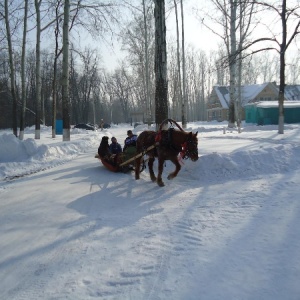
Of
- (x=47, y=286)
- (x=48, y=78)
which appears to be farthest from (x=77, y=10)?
(x=48, y=78)

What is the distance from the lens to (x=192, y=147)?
273 inches

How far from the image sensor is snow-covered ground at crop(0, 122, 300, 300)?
304cm

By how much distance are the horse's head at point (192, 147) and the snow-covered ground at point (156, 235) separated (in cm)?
73

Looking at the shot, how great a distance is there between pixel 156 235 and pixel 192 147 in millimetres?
3081

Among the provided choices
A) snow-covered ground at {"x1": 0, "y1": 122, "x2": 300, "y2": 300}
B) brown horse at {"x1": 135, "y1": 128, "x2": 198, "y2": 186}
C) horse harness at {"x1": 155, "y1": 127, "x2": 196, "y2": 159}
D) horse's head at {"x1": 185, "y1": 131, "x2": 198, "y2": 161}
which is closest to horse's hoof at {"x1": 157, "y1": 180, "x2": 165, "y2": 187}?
brown horse at {"x1": 135, "y1": 128, "x2": 198, "y2": 186}

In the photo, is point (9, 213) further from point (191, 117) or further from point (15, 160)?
point (191, 117)

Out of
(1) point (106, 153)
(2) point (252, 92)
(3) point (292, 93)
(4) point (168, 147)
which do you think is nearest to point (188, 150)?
(4) point (168, 147)

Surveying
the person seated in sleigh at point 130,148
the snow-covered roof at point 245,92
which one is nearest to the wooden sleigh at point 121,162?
the person seated in sleigh at point 130,148

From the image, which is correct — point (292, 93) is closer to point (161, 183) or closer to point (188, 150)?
point (188, 150)

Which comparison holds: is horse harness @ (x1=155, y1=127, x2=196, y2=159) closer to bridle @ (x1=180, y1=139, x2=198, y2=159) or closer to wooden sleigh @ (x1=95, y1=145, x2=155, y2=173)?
bridle @ (x1=180, y1=139, x2=198, y2=159)

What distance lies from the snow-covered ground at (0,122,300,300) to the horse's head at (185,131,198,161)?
2.41 feet

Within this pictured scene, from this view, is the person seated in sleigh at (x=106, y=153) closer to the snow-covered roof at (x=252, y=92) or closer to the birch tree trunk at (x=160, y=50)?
the birch tree trunk at (x=160, y=50)

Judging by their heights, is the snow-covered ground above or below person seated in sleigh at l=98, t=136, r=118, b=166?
below

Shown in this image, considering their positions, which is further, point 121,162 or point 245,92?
point 245,92
